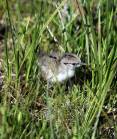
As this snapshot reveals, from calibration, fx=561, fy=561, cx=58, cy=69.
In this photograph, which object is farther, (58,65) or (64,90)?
(58,65)

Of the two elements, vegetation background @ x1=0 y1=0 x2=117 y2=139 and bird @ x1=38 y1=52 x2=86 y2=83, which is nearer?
vegetation background @ x1=0 y1=0 x2=117 y2=139

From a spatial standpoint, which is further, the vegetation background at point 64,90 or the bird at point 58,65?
the bird at point 58,65

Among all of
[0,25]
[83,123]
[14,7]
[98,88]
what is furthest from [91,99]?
[14,7]

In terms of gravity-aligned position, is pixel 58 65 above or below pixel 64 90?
above
